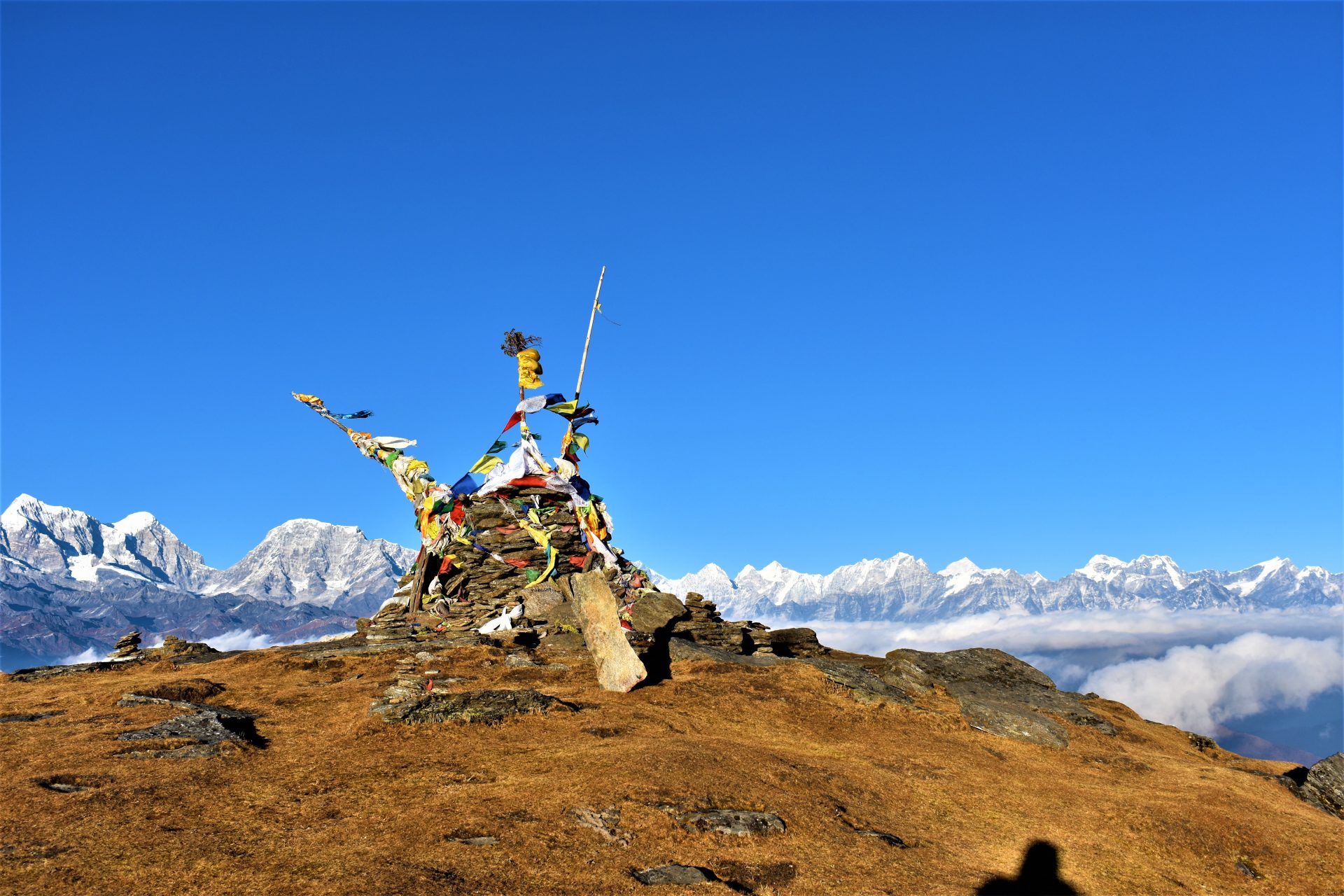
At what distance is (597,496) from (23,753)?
27.2 metres

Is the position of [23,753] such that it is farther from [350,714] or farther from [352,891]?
[352,891]

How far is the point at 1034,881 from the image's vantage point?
15.9 m

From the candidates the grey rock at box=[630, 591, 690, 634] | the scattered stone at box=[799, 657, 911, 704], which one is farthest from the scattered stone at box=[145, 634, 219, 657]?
the scattered stone at box=[799, 657, 911, 704]

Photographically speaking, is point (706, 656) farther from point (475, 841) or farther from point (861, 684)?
point (475, 841)

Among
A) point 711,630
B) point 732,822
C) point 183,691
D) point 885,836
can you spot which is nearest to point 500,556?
point 711,630

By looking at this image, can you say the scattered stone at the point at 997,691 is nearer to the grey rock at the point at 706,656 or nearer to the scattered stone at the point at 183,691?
the grey rock at the point at 706,656

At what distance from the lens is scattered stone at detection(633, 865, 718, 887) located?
43.3 feet

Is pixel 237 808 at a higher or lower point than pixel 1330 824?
higher

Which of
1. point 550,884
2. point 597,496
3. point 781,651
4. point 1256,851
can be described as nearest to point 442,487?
point 597,496

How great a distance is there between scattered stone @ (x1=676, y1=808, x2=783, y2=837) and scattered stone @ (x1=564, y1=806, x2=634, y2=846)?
4.09 ft

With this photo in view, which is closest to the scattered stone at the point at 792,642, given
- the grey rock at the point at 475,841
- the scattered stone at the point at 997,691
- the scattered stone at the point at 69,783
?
the scattered stone at the point at 997,691

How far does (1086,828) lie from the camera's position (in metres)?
19.4

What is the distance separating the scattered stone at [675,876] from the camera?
519 inches

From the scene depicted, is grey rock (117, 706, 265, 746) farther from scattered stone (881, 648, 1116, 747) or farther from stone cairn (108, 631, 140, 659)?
scattered stone (881, 648, 1116, 747)
